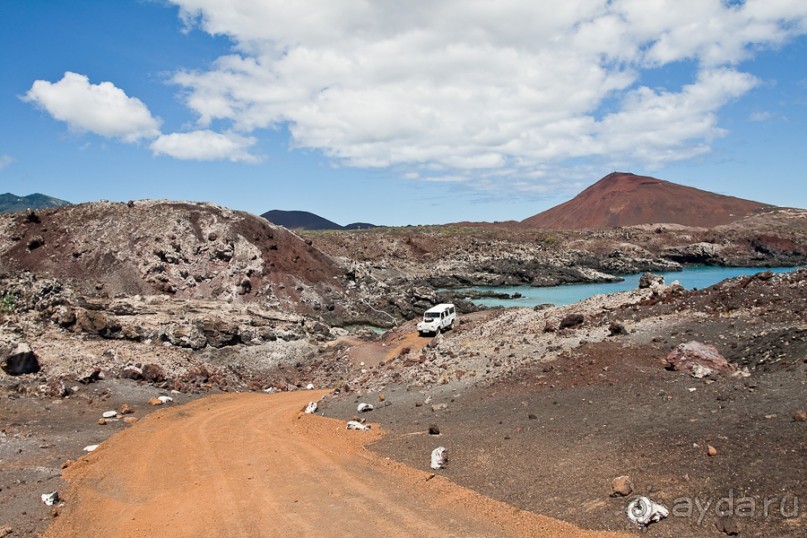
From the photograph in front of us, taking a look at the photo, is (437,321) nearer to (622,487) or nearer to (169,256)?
(622,487)

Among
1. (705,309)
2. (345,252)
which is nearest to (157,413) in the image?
(705,309)

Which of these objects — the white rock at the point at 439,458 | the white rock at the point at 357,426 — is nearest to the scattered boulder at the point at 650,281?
the white rock at the point at 357,426

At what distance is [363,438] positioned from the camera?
14109mm

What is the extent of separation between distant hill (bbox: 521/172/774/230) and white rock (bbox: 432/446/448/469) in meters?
166

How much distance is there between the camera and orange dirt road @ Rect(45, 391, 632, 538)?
9.12 metres

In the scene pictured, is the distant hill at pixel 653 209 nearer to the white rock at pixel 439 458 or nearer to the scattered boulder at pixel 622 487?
the white rock at pixel 439 458

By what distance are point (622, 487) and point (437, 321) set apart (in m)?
24.0

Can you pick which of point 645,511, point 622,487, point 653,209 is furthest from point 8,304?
point 653,209

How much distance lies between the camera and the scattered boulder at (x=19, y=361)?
62.9ft

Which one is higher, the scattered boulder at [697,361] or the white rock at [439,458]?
the scattered boulder at [697,361]

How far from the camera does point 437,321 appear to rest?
32.5m

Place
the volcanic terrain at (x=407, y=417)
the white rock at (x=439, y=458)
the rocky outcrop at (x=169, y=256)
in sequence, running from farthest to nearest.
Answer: the rocky outcrop at (x=169, y=256) → the white rock at (x=439, y=458) → the volcanic terrain at (x=407, y=417)

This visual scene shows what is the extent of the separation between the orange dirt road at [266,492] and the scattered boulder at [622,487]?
100 cm

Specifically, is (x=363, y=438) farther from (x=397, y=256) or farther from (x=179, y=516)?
(x=397, y=256)
